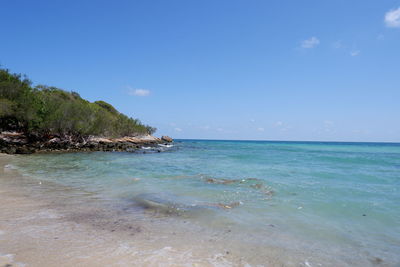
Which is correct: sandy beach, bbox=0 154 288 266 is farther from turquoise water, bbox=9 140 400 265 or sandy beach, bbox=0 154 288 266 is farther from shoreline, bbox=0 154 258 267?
turquoise water, bbox=9 140 400 265

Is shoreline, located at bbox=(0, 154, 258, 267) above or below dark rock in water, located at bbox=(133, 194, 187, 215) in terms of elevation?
above

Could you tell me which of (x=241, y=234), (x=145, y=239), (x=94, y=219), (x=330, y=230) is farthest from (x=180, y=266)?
(x=330, y=230)

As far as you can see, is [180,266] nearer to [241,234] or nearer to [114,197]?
[241,234]

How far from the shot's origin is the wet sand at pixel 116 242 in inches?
149

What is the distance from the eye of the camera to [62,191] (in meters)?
8.83

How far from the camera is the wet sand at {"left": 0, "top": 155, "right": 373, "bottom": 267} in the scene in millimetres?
3779

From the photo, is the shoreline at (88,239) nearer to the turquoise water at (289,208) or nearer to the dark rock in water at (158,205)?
the dark rock in water at (158,205)

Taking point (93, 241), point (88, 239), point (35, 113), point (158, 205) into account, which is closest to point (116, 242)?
point (93, 241)

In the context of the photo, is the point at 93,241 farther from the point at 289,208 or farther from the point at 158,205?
the point at 289,208

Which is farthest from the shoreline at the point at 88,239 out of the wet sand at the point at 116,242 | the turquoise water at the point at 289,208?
the turquoise water at the point at 289,208

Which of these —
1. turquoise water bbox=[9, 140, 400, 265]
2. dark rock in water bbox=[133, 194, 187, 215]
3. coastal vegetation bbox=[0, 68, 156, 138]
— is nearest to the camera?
turquoise water bbox=[9, 140, 400, 265]

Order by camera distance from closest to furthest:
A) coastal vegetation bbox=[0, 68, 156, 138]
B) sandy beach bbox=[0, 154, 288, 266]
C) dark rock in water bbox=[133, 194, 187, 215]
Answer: sandy beach bbox=[0, 154, 288, 266], dark rock in water bbox=[133, 194, 187, 215], coastal vegetation bbox=[0, 68, 156, 138]

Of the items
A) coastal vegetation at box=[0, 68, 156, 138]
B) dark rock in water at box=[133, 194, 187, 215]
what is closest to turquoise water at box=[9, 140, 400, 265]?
dark rock in water at box=[133, 194, 187, 215]

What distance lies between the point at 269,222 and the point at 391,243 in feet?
8.20
